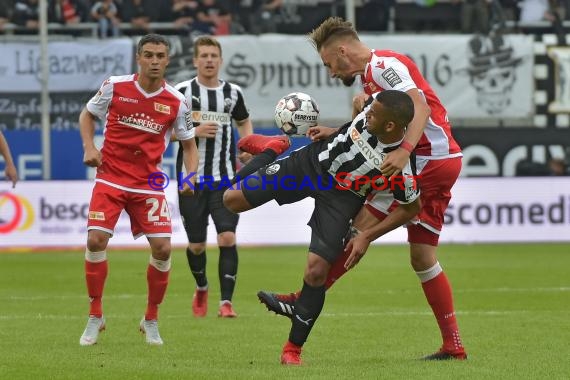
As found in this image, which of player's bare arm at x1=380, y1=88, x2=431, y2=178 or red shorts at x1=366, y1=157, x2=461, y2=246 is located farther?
red shorts at x1=366, y1=157, x2=461, y2=246

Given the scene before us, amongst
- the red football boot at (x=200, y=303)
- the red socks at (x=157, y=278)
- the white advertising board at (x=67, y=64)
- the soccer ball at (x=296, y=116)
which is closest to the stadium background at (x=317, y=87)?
the white advertising board at (x=67, y=64)

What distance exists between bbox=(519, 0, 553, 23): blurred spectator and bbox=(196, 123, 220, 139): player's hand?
52.9 ft

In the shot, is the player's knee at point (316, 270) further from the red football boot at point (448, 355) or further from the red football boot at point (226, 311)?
the red football boot at point (226, 311)

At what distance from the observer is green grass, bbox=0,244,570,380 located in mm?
7531

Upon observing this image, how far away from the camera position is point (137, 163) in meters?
9.33

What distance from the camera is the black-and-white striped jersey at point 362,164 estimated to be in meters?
7.49

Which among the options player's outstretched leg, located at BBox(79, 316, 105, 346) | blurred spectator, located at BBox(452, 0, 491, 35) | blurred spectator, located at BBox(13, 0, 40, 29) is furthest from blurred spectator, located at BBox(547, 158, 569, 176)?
player's outstretched leg, located at BBox(79, 316, 105, 346)

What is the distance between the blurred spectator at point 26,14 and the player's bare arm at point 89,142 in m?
16.5

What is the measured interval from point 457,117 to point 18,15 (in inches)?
365

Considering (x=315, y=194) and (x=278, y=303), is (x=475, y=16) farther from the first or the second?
(x=278, y=303)

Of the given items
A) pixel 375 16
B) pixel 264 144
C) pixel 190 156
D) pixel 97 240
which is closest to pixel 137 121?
pixel 190 156

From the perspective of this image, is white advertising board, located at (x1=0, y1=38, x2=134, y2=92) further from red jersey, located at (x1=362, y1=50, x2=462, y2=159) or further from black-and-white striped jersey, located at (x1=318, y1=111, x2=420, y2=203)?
black-and-white striped jersey, located at (x1=318, y1=111, x2=420, y2=203)

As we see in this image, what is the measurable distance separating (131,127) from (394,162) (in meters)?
2.70

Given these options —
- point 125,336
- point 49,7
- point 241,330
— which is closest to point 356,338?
point 241,330
